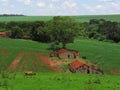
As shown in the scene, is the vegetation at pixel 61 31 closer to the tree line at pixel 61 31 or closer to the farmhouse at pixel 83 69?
the tree line at pixel 61 31

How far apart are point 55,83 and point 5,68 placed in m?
27.7

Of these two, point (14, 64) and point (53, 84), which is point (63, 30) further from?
point (53, 84)

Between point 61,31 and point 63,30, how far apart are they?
38.1 inches

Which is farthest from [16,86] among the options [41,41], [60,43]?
[41,41]

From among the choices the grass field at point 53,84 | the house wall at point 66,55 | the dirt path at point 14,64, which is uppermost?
the grass field at point 53,84

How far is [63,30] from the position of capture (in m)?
108

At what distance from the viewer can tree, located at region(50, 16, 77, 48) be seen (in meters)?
108

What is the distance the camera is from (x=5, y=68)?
71500 mm

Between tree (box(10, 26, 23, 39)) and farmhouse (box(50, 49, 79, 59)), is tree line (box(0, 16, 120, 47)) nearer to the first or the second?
tree (box(10, 26, 23, 39))

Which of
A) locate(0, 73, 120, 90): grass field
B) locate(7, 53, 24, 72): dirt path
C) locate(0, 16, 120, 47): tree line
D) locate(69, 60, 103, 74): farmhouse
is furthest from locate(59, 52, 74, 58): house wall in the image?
locate(0, 73, 120, 90): grass field

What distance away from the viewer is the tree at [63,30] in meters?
108

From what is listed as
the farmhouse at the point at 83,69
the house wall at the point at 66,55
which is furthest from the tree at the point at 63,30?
the farmhouse at the point at 83,69

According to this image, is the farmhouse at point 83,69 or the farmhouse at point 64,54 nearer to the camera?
the farmhouse at point 83,69

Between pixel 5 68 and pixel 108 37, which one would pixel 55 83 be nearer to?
pixel 5 68
